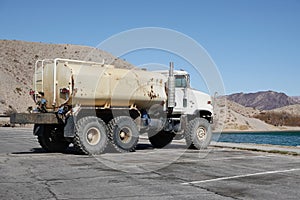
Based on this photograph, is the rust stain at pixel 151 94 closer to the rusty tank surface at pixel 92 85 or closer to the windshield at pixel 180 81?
the rusty tank surface at pixel 92 85

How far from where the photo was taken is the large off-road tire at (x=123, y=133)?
16438 millimetres

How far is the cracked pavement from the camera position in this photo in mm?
8469

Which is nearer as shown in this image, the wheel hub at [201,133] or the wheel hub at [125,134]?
the wheel hub at [125,134]

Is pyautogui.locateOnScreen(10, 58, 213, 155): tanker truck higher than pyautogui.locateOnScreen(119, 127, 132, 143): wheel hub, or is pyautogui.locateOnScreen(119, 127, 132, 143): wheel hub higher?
pyautogui.locateOnScreen(10, 58, 213, 155): tanker truck

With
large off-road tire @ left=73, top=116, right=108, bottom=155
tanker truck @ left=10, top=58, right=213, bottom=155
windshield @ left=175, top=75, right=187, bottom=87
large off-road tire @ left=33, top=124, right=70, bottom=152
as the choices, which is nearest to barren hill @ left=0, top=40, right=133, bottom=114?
windshield @ left=175, top=75, right=187, bottom=87

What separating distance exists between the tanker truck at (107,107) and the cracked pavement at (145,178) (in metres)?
1.45

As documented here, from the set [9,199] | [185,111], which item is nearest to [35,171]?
[9,199]

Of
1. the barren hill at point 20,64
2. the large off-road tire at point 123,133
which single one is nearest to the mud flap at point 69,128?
the large off-road tire at point 123,133

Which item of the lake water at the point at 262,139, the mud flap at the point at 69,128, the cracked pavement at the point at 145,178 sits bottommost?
the lake water at the point at 262,139

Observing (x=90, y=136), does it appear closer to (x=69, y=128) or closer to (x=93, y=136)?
(x=93, y=136)

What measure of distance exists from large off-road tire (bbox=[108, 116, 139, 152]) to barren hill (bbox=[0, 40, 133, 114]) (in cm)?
4353

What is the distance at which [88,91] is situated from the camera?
1578 centimetres

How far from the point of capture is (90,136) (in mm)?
15906

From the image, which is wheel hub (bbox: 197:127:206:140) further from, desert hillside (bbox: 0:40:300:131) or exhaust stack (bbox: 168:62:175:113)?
desert hillside (bbox: 0:40:300:131)
